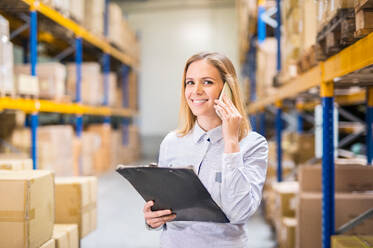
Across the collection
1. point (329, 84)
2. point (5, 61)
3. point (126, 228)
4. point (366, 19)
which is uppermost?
point (5, 61)

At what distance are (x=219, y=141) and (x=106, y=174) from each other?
7.59 metres

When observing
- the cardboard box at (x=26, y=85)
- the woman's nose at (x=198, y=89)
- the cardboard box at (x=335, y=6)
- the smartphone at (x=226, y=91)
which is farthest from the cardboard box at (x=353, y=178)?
the cardboard box at (x=26, y=85)

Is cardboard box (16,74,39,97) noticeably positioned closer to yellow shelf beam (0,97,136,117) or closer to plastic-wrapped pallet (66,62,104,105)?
yellow shelf beam (0,97,136,117)

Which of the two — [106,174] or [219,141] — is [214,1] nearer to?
[106,174]

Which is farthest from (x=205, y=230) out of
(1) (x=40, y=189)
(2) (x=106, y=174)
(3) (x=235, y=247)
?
(2) (x=106, y=174)

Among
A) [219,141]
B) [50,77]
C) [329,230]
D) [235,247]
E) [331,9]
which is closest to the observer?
[235,247]

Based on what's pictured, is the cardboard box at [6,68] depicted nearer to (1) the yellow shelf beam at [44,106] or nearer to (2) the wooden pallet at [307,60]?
(1) the yellow shelf beam at [44,106]

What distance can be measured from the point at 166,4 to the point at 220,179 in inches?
487

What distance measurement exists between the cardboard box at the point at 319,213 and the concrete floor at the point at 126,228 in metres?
1.35

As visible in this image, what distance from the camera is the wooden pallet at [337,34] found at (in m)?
1.92

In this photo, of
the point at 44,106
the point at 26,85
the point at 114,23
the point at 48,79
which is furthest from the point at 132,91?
the point at 26,85

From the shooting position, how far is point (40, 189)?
7.22 ft

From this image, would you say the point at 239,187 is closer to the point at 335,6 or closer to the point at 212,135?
the point at 212,135

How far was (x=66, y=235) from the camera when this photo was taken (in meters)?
2.69
